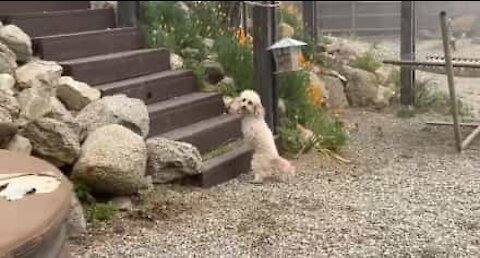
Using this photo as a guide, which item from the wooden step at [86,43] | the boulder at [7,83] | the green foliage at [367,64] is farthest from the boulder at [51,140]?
the green foliage at [367,64]

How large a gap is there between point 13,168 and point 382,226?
6.58 feet

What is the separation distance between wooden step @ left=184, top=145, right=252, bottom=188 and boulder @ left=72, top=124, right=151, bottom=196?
564 millimetres

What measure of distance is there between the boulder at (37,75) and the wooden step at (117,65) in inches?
23.6

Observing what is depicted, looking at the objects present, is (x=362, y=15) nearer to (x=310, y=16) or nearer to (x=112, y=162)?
(x=310, y=16)

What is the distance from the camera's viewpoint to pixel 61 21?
639 cm

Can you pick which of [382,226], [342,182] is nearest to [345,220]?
[382,226]

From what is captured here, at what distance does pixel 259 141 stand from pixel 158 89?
1064 millimetres

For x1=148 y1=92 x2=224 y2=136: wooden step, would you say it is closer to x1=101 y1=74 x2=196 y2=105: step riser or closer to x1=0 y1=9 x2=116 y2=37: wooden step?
x1=101 y1=74 x2=196 y2=105: step riser

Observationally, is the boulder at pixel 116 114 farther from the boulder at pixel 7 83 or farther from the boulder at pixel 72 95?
the boulder at pixel 7 83

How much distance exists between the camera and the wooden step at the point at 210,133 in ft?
18.2

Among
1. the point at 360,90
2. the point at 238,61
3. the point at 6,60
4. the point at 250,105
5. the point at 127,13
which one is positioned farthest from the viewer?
the point at 360,90

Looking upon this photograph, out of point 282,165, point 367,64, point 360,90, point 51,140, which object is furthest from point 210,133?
point 367,64

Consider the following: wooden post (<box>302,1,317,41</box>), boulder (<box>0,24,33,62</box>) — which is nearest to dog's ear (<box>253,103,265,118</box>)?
boulder (<box>0,24,33,62</box>)

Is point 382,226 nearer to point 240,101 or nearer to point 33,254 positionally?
point 240,101
